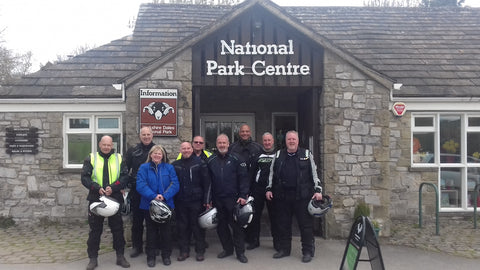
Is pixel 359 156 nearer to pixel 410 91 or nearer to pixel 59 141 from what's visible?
pixel 410 91

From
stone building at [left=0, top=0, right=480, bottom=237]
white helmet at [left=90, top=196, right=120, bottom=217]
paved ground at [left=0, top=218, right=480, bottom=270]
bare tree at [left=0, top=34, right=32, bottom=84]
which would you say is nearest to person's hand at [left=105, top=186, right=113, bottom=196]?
white helmet at [left=90, top=196, right=120, bottom=217]

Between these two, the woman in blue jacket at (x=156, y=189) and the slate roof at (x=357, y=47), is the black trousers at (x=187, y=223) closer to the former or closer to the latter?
the woman in blue jacket at (x=156, y=189)

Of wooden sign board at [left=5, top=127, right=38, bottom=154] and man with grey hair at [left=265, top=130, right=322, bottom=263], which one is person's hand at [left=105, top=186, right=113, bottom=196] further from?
wooden sign board at [left=5, top=127, right=38, bottom=154]

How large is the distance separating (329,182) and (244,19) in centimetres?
324

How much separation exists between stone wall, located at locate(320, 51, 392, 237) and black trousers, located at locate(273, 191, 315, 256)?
1194 millimetres

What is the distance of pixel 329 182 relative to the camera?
659cm

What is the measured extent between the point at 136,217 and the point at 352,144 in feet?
12.5

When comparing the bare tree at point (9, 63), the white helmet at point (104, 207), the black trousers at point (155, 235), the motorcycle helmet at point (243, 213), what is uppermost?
the bare tree at point (9, 63)

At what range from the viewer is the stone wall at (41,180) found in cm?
800

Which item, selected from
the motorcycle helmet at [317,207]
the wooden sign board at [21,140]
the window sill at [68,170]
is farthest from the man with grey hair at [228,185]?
the wooden sign board at [21,140]

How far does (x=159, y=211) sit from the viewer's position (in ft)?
16.2

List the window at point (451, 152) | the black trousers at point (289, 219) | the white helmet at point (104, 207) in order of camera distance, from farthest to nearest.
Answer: the window at point (451, 152) → the black trousers at point (289, 219) → the white helmet at point (104, 207)

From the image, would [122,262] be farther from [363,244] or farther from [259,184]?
[363,244]

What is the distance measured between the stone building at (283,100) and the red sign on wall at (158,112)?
17 mm
